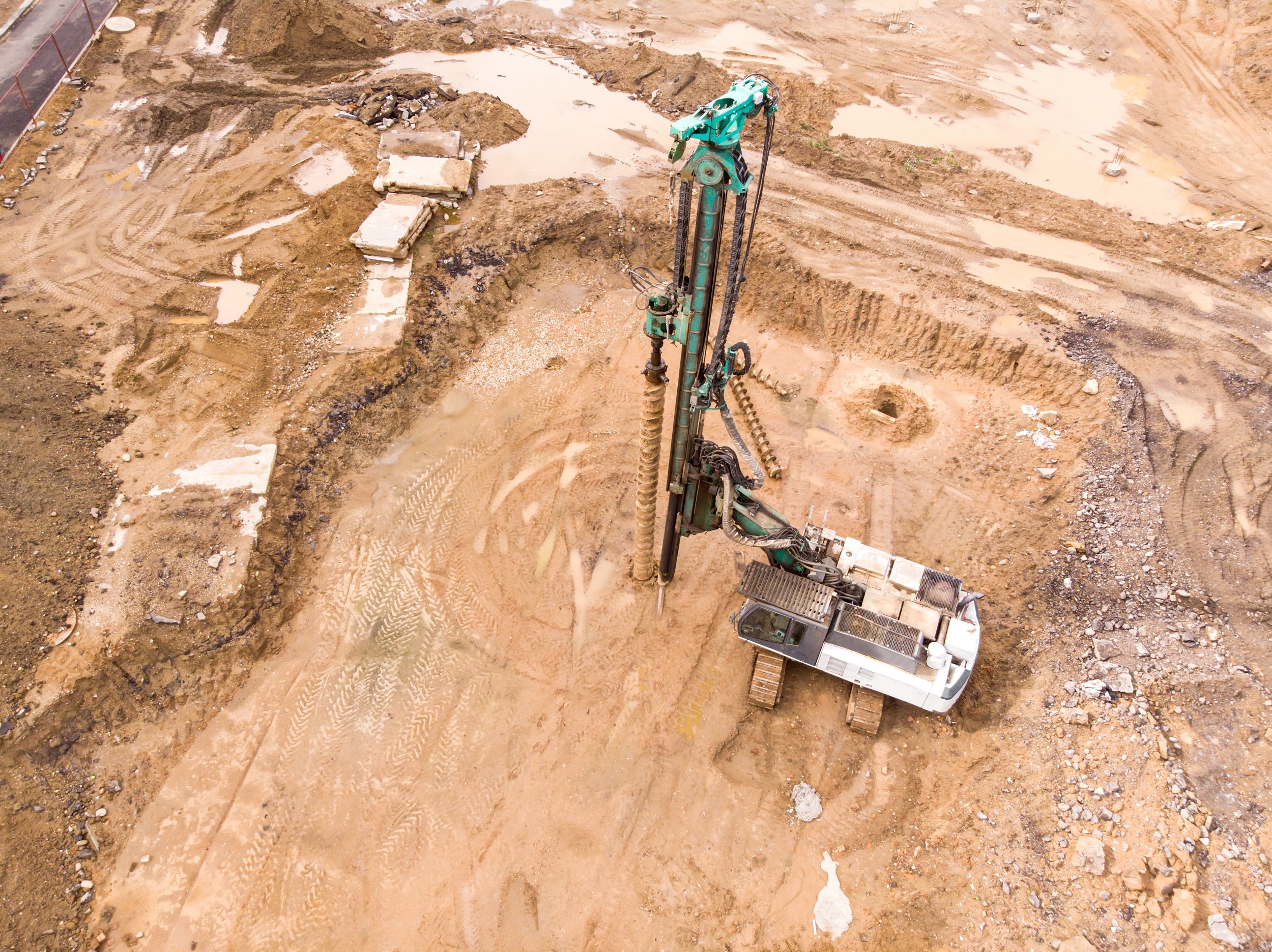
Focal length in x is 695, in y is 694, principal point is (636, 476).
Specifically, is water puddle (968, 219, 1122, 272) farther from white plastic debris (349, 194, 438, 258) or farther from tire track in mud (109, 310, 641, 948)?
white plastic debris (349, 194, 438, 258)

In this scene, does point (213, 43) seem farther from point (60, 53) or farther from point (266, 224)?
point (266, 224)

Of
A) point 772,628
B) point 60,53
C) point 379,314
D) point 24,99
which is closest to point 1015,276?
point 772,628

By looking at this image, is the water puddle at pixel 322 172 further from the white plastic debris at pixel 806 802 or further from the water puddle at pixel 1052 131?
the white plastic debris at pixel 806 802

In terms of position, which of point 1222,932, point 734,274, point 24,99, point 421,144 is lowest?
point 1222,932

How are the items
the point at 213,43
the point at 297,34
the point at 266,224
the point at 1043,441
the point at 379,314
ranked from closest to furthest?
1. the point at 1043,441
2. the point at 379,314
3. the point at 266,224
4. the point at 297,34
5. the point at 213,43

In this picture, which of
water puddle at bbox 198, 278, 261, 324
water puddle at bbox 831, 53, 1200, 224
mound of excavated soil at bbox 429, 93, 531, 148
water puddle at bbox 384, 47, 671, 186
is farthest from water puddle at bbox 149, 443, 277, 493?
water puddle at bbox 831, 53, 1200, 224

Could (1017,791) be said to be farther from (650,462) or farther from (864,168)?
(864,168)

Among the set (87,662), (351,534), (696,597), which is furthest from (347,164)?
(696,597)
